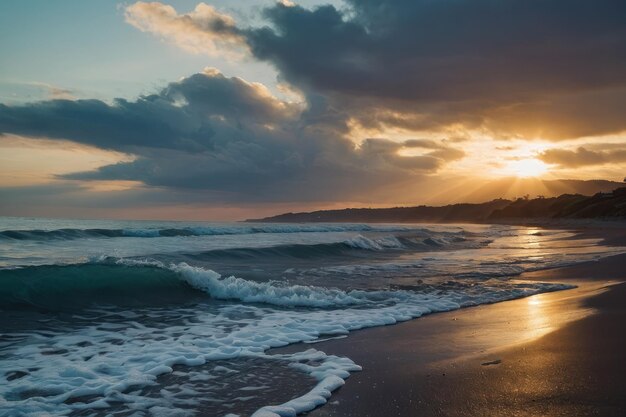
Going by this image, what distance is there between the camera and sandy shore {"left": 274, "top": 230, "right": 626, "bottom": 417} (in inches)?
138

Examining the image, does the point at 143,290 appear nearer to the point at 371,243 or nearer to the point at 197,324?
the point at 197,324

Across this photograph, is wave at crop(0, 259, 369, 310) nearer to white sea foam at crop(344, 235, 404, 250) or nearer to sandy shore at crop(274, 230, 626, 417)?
sandy shore at crop(274, 230, 626, 417)

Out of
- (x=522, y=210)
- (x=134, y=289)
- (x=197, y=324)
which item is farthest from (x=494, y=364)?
(x=522, y=210)

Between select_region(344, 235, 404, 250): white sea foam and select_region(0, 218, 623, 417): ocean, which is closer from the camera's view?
select_region(0, 218, 623, 417): ocean

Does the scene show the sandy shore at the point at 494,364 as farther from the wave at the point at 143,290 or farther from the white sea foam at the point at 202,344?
the wave at the point at 143,290

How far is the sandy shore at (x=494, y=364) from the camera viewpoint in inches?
138

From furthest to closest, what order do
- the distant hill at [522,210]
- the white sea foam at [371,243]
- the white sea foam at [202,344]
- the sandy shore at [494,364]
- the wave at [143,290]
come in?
the distant hill at [522,210], the white sea foam at [371,243], the wave at [143,290], the white sea foam at [202,344], the sandy shore at [494,364]

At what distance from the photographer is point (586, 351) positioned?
4699 millimetres

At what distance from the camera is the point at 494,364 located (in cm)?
452

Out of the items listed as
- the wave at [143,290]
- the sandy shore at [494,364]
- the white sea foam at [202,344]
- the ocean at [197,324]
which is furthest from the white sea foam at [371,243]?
the sandy shore at [494,364]

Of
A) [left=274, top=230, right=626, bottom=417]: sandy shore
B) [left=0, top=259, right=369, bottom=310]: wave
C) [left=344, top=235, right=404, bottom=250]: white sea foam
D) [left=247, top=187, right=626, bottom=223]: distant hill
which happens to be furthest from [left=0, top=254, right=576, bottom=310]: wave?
[left=247, top=187, right=626, bottom=223]: distant hill

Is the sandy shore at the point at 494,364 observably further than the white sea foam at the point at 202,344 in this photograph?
No

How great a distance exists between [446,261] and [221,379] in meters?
13.7

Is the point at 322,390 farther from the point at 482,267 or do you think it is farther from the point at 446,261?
the point at 446,261
